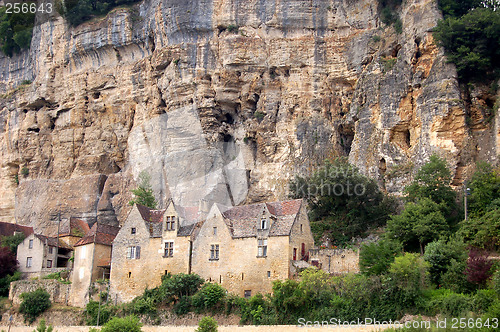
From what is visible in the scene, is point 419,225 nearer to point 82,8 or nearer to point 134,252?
point 134,252

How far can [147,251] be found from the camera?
4031 centimetres

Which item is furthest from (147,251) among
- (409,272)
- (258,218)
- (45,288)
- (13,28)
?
(13,28)

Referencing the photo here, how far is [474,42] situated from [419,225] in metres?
15.8

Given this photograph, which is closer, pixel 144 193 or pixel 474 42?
pixel 474 42

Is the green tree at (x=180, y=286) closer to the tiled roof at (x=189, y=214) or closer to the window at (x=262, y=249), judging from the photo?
the window at (x=262, y=249)

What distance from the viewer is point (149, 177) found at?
54312 mm

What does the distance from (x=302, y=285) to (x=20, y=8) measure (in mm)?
51740

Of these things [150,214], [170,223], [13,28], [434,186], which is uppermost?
[13,28]

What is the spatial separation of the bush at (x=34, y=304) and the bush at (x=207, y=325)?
13.2m

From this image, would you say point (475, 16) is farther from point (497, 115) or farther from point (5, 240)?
point (5, 240)

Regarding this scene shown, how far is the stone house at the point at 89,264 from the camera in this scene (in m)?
41.0

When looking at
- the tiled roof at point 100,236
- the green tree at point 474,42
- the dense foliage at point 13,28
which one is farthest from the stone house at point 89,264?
the dense foliage at point 13,28

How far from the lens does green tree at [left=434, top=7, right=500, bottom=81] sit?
43.3 meters

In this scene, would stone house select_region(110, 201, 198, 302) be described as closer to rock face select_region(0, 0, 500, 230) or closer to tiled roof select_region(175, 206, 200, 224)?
tiled roof select_region(175, 206, 200, 224)
